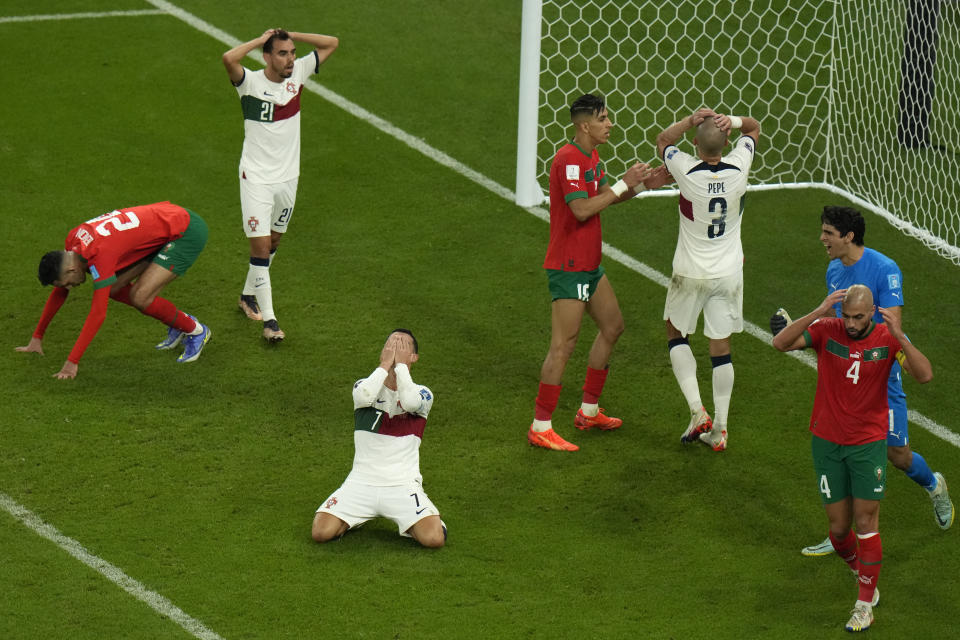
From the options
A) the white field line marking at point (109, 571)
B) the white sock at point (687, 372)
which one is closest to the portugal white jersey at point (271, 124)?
the white field line marking at point (109, 571)

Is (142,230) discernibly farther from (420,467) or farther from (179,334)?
(420,467)

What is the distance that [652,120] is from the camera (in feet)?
44.0

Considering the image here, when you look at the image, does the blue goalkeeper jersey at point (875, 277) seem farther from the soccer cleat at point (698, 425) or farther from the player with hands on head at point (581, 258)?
the soccer cleat at point (698, 425)

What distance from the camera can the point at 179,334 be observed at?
966 centimetres

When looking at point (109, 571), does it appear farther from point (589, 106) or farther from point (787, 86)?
point (787, 86)

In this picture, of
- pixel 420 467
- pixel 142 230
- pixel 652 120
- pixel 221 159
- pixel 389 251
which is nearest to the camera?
pixel 420 467

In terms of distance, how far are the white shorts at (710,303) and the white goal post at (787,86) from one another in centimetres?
376

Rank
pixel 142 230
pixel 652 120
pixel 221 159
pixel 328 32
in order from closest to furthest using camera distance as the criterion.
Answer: pixel 142 230
pixel 221 159
pixel 652 120
pixel 328 32

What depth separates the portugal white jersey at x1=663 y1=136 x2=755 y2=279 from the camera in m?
8.01

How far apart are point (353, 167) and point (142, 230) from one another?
3.57 meters

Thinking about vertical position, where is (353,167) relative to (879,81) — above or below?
below

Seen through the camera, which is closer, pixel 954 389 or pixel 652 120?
pixel 954 389

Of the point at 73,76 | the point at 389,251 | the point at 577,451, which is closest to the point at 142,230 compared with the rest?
the point at 389,251

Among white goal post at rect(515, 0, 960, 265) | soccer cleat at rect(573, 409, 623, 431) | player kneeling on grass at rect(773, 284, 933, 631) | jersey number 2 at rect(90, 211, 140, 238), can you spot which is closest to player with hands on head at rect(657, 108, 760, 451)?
soccer cleat at rect(573, 409, 623, 431)
